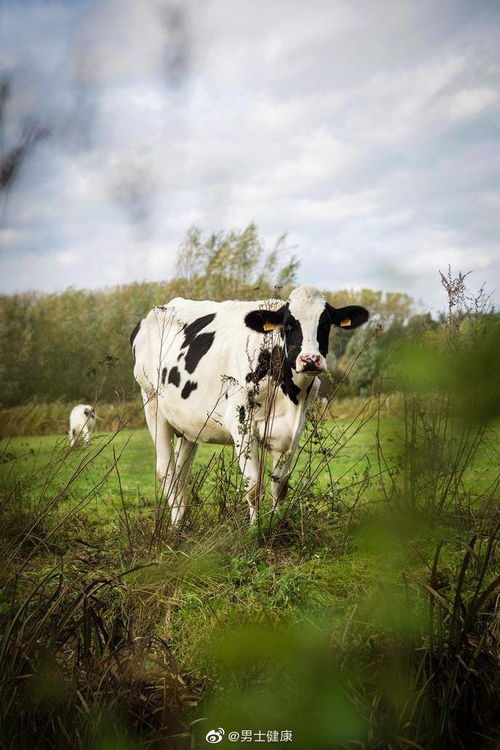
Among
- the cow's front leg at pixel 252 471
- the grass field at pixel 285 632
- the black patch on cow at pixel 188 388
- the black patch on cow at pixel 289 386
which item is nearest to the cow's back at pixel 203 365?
the black patch on cow at pixel 188 388

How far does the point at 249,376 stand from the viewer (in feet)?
15.3

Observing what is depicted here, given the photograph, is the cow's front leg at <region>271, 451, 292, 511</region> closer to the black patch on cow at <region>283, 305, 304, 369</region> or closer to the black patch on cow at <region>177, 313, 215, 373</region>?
the black patch on cow at <region>283, 305, 304, 369</region>

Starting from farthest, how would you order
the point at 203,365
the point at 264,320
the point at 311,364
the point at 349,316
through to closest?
the point at 203,365 < the point at 349,316 < the point at 264,320 < the point at 311,364

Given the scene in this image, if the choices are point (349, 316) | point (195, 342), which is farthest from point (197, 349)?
point (349, 316)

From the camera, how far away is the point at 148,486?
26.7 ft

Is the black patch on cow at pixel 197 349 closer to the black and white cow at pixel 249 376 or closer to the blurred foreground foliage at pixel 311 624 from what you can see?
the black and white cow at pixel 249 376

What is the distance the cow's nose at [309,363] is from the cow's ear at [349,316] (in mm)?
669

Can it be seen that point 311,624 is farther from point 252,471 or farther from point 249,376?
point 249,376

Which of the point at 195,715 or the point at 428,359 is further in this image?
the point at 195,715

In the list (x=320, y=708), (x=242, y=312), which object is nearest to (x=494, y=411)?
(x=320, y=708)

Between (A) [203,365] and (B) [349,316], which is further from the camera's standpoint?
(A) [203,365]

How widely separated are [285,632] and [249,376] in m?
3.89

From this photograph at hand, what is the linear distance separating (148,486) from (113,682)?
641 centimetres

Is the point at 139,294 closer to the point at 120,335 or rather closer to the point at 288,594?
the point at 120,335
